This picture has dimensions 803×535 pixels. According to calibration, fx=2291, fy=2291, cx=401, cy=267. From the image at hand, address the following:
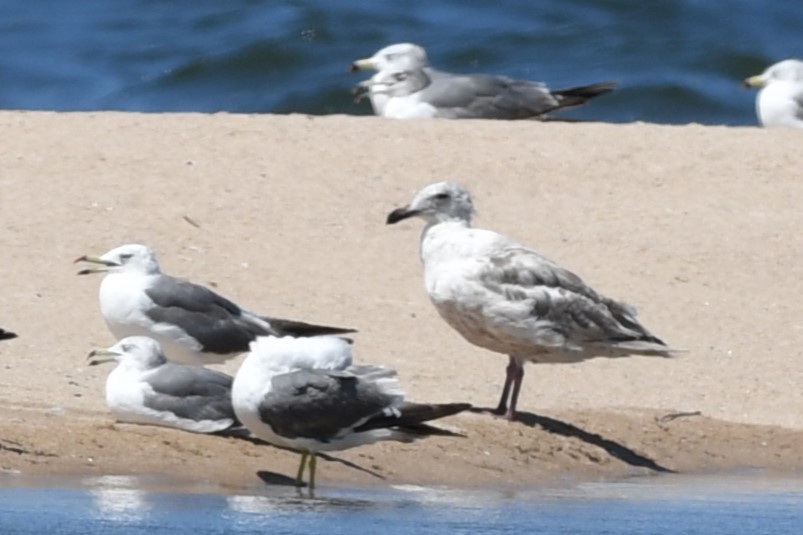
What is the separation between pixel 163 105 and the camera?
2450cm

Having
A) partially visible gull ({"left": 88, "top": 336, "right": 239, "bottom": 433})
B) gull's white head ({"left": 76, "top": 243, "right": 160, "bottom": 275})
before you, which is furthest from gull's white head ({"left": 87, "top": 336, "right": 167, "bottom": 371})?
gull's white head ({"left": 76, "top": 243, "right": 160, "bottom": 275})

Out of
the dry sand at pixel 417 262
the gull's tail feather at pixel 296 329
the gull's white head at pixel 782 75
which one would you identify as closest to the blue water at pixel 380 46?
the gull's white head at pixel 782 75

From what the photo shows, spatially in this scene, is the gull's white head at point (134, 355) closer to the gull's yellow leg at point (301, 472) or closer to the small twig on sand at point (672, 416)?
the gull's yellow leg at point (301, 472)

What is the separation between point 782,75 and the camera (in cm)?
1967

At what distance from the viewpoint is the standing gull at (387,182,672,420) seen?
10.5m

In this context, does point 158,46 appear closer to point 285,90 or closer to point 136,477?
point 285,90

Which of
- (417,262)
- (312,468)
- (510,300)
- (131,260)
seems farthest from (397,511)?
(417,262)

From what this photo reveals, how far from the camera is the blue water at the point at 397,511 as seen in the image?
788cm

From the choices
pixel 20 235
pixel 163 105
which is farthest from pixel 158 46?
pixel 20 235

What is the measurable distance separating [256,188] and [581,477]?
17.4 ft

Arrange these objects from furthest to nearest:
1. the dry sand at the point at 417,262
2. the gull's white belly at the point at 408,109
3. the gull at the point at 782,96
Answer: the gull at the point at 782,96 → the gull's white belly at the point at 408,109 → the dry sand at the point at 417,262

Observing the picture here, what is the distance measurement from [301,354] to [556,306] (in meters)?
1.79

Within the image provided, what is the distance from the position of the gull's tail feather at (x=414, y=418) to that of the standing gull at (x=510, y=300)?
1175 millimetres

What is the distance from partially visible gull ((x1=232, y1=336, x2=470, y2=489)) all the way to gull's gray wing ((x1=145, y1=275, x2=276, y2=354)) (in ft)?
4.28
